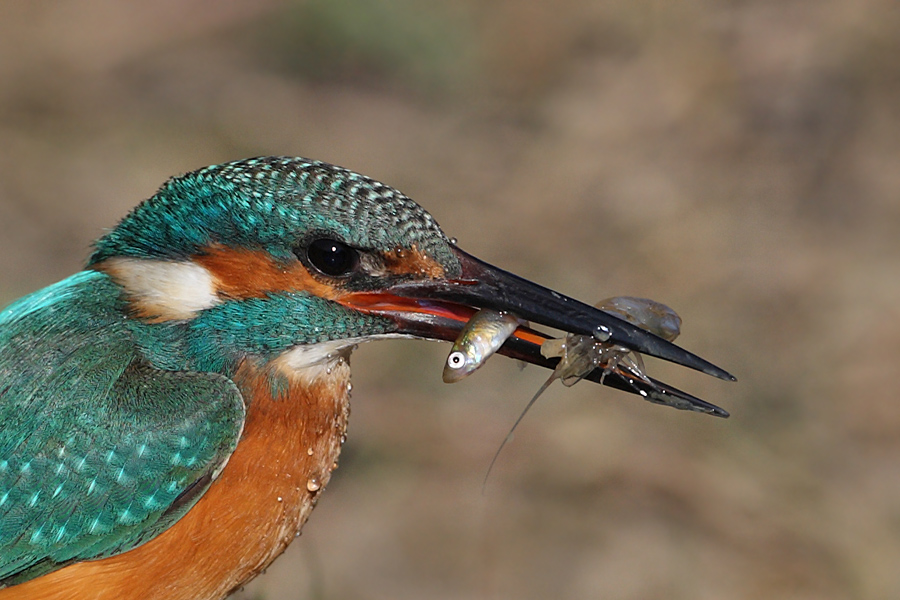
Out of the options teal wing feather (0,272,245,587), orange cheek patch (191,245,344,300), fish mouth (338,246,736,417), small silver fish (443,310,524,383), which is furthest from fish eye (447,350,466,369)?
teal wing feather (0,272,245,587)

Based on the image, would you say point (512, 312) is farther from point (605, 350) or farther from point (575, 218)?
point (575, 218)

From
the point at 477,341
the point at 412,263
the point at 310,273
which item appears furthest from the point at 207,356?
the point at 477,341

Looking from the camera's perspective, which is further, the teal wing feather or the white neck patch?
the white neck patch

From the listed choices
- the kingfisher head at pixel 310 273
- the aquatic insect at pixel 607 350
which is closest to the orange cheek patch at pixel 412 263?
the kingfisher head at pixel 310 273

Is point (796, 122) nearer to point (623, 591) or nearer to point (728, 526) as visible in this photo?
point (728, 526)

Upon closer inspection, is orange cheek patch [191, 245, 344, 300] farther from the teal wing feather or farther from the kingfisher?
the teal wing feather
